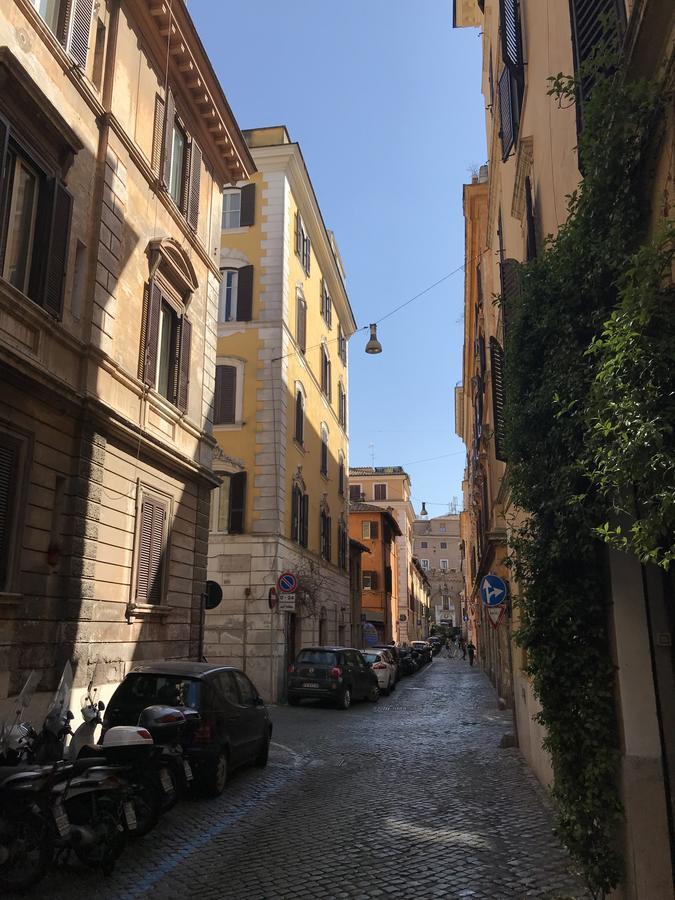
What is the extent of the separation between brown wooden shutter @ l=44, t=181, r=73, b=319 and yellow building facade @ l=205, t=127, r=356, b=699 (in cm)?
1280

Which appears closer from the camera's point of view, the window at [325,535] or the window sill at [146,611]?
the window sill at [146,611]

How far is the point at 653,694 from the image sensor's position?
5.26 meters

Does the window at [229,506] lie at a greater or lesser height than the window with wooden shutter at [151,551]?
greater

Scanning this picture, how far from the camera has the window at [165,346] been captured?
13281 mm

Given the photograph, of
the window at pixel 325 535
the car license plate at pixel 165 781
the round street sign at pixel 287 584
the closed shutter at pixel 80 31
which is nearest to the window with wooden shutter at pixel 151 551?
the round street sign at pixel 287 584

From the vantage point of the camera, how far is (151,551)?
13.2m

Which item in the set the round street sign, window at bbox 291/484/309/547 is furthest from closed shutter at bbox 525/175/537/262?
window at bbox 291/484/309/547

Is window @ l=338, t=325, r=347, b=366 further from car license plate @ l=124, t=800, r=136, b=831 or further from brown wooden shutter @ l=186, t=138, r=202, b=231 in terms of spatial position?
car license plate @ l=124, t=800, r=136, b=831

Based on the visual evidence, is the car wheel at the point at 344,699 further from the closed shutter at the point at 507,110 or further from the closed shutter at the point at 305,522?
the closed shutter at the point at 507,110

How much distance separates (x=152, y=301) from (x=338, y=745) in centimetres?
849

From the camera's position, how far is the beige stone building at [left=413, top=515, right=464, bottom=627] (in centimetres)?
11288

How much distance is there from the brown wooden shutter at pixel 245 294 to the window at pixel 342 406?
1244 centimetres

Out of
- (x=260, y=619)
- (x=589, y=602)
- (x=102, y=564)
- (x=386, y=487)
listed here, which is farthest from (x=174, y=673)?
(x=386, y=487)

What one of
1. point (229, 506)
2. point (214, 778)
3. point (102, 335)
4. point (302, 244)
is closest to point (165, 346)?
point (102, 335)
